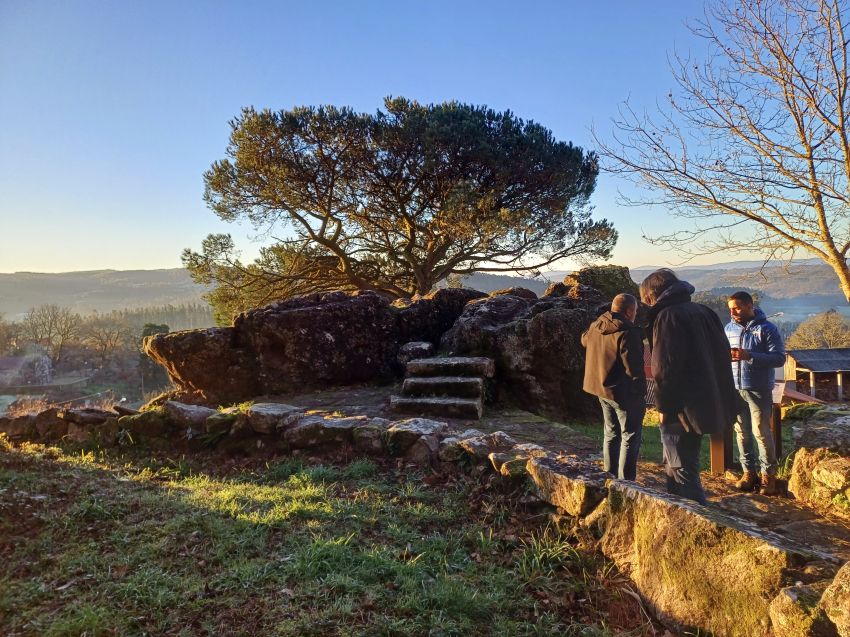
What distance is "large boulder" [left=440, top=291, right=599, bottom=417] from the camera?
7.22 meters

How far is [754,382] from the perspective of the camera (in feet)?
12.7

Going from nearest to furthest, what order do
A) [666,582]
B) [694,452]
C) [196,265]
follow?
[666,582], [694,452], [196,265]

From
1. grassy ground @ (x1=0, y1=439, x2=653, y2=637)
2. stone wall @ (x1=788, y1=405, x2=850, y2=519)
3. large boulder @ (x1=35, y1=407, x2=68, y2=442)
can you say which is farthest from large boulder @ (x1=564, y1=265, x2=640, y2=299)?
large boulder @ (x1=35, y1=407, x2=68, y2=442)

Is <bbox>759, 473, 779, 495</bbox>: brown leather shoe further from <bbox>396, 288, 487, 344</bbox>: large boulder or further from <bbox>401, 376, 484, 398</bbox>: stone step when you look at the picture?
<bbox>396, 288, 487, 344</bbox>: large boulder

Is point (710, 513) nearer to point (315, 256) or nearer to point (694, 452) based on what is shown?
point (694, 452)

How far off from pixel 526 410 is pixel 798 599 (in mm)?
5273

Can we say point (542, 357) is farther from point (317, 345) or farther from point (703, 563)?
point (703, 563)

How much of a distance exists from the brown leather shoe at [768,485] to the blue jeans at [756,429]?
37 mm

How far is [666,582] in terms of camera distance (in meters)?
2.41

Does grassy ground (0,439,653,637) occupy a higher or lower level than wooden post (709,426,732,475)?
lower

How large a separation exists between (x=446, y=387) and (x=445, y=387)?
0.05ft

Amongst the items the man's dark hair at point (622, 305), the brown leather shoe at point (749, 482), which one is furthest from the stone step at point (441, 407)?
the brown leather shoe at point (749, 482)

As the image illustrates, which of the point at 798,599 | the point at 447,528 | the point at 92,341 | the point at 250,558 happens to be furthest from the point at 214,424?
the point at 92,341

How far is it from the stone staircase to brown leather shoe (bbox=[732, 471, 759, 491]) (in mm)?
3034
